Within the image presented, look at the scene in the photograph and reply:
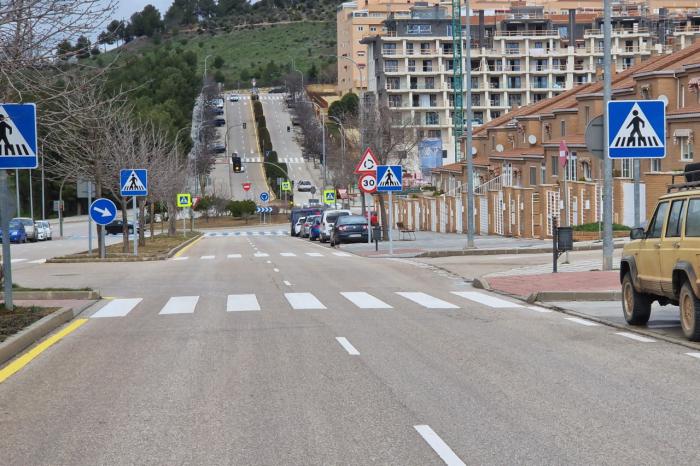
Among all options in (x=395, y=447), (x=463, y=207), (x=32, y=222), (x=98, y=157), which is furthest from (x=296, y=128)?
(x=395, y=447)

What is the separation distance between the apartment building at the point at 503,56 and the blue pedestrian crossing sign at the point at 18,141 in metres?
116

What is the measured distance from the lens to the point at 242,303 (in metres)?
19.8

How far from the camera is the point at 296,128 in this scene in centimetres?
16975

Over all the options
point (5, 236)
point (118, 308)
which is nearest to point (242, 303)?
point (118, 308)

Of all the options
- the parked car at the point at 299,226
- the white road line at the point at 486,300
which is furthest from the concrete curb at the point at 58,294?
the parked car at the point at 299,226

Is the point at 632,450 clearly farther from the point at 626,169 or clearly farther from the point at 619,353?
the point at 626,169

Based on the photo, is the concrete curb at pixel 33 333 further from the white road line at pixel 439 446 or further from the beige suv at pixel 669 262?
the beige suv at pixel 669 262

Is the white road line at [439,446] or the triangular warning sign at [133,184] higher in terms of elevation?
the triangular warning sign at [133,184]

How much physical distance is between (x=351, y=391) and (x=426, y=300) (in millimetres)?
10343

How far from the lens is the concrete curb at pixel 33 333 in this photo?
12.6 m

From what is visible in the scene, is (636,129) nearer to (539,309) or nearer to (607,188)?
(539,309)

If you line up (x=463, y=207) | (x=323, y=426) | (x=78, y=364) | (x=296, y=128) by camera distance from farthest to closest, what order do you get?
(x=296, y=128) < (x=463, y=207) < (x=78, y=364) < (x=323, y=426)

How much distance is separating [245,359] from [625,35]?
4985 inches

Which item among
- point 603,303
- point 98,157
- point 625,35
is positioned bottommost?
point 603,303
